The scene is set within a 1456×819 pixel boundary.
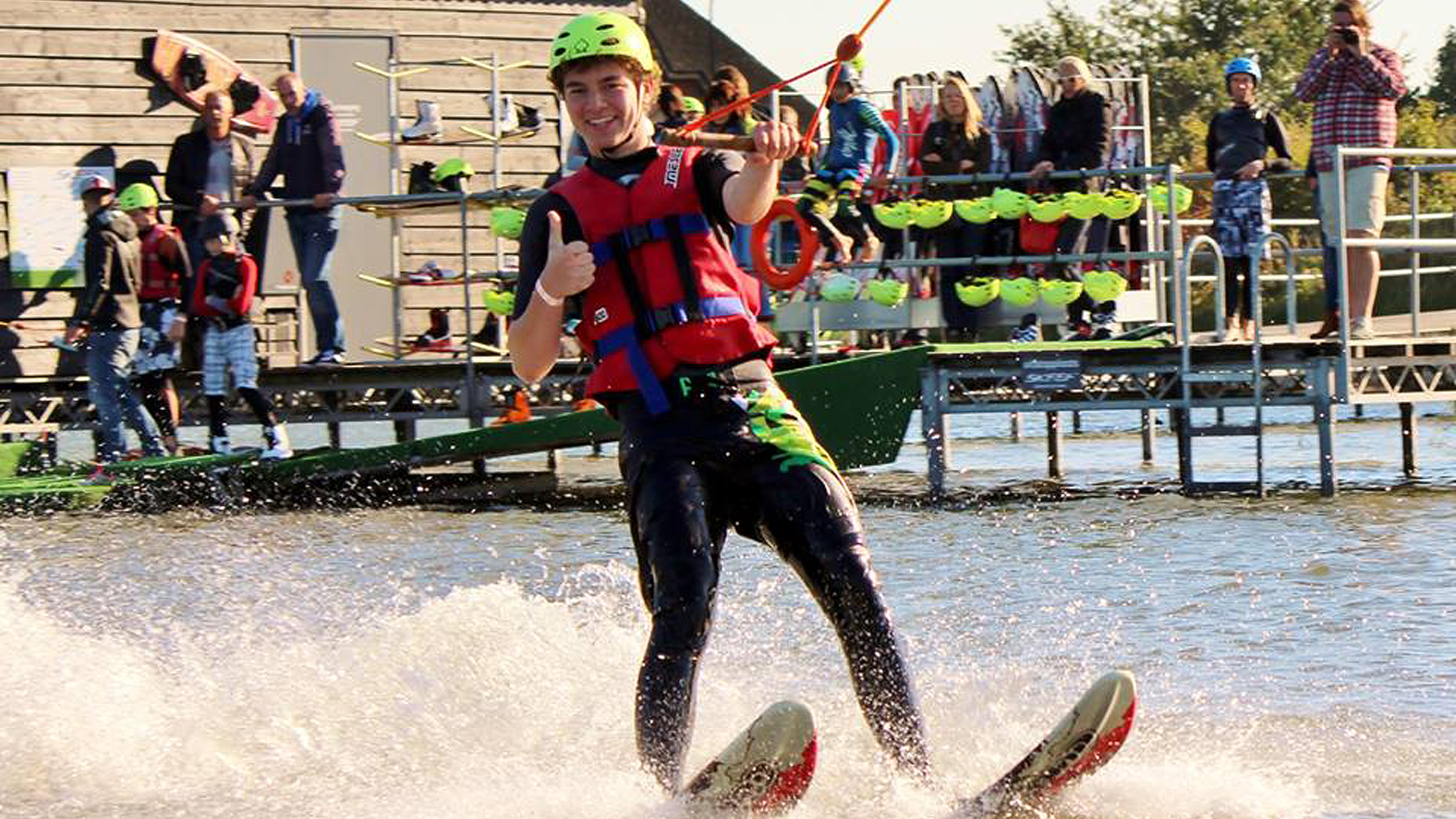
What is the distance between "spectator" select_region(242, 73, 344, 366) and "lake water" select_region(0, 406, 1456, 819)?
3.28 metres

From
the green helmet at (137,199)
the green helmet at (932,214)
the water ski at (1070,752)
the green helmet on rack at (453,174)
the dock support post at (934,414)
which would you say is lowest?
the water ski at (1070,752)

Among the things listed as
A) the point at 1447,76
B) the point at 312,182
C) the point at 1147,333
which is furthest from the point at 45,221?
the point at 1447,76

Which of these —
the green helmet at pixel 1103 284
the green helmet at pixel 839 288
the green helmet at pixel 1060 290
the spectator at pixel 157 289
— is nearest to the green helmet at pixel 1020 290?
the green helmet at pixel 1060 290

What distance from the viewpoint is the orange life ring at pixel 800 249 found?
6.51 meters

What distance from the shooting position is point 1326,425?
13.8m

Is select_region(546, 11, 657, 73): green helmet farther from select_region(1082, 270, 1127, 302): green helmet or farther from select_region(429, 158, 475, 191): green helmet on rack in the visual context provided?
select_region(429, 158, 475, 191): green helmet on rack

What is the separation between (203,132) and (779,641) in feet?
30.4

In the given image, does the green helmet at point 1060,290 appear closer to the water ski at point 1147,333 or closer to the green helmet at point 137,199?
the water ski at point 1147,333

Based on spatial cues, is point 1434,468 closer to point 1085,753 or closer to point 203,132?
point 203,132

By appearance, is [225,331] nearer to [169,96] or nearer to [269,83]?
[169,96]

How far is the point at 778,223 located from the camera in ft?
50.0

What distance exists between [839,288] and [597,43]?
9.66 meters

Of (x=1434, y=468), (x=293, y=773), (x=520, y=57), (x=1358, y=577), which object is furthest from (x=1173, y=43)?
(x=293, y=773)

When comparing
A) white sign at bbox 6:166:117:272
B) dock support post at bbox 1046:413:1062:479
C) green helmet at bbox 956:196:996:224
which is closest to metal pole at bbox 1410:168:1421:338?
dock support post at bbox 1046:413:1062:479
